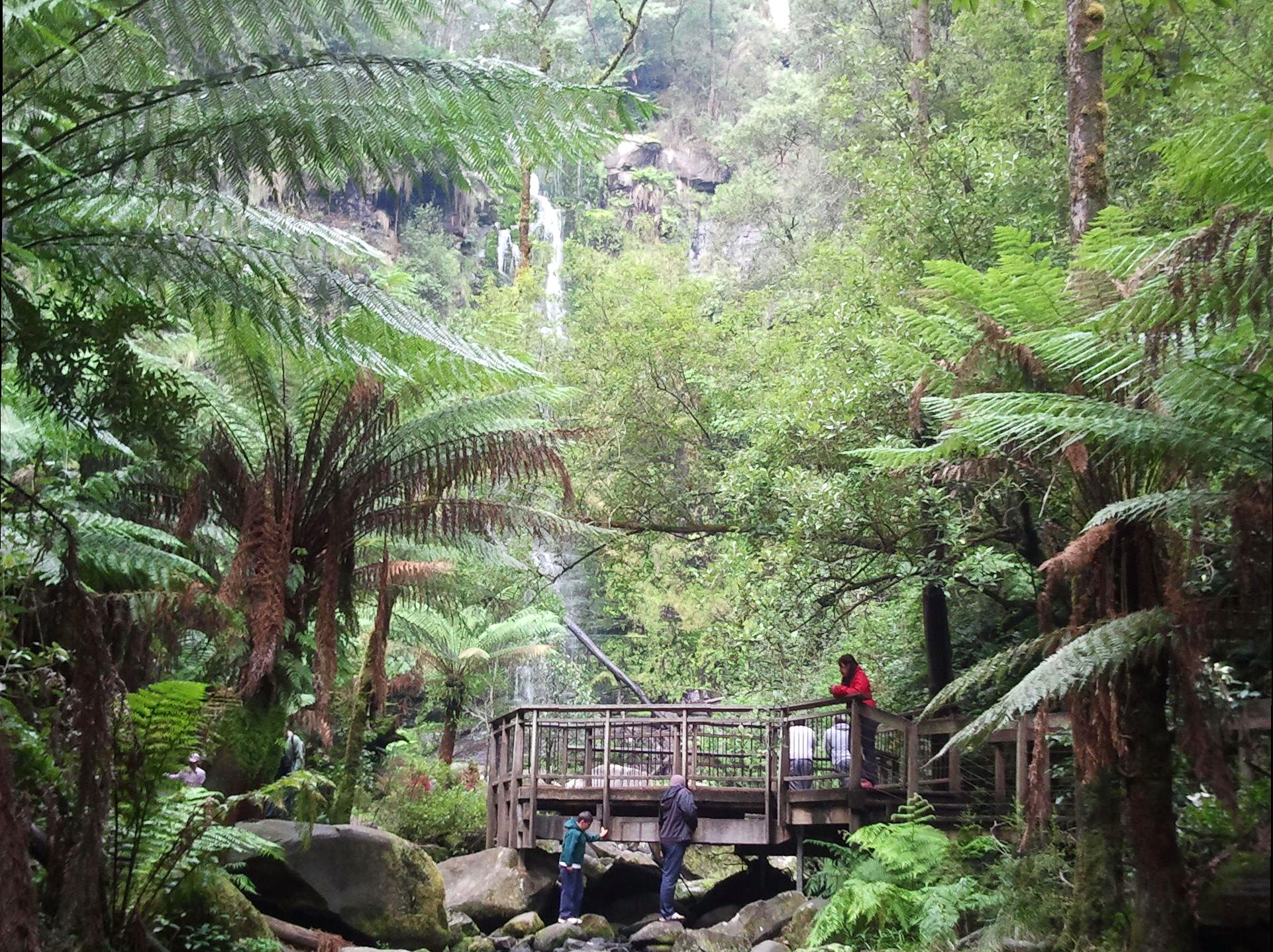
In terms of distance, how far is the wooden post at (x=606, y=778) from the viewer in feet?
35.6

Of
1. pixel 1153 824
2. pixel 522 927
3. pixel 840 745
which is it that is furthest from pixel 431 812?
pixel 1153 824

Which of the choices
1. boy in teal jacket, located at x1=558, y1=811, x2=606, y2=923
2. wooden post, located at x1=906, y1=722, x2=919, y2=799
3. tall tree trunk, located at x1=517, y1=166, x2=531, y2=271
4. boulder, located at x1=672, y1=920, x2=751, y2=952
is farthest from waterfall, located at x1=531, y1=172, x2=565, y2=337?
boulder, located at x1=672, y1=920, x2=751, y2=952

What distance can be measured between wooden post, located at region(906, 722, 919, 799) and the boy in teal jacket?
3.24m

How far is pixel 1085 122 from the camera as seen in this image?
624cm

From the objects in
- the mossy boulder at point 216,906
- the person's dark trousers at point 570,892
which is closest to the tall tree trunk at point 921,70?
the person's dark trousers at point 570,892

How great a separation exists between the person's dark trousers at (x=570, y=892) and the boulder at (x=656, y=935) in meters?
0.90

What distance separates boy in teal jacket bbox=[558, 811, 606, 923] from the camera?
10250 mm

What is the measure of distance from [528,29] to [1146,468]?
46.0 feet

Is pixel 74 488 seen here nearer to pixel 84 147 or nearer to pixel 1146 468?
pixel 84 147

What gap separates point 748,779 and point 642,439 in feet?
12.0

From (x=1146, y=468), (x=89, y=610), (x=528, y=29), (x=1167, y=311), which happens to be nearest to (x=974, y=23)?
(x=528, y=29)

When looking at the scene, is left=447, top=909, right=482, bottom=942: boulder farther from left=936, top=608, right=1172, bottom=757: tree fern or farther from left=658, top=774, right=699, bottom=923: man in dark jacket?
left=936, top=608, right=1172, bottom=757: tree fern

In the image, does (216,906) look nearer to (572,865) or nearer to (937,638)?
(572,865)

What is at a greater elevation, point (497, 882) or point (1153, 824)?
point (1153, 824)
